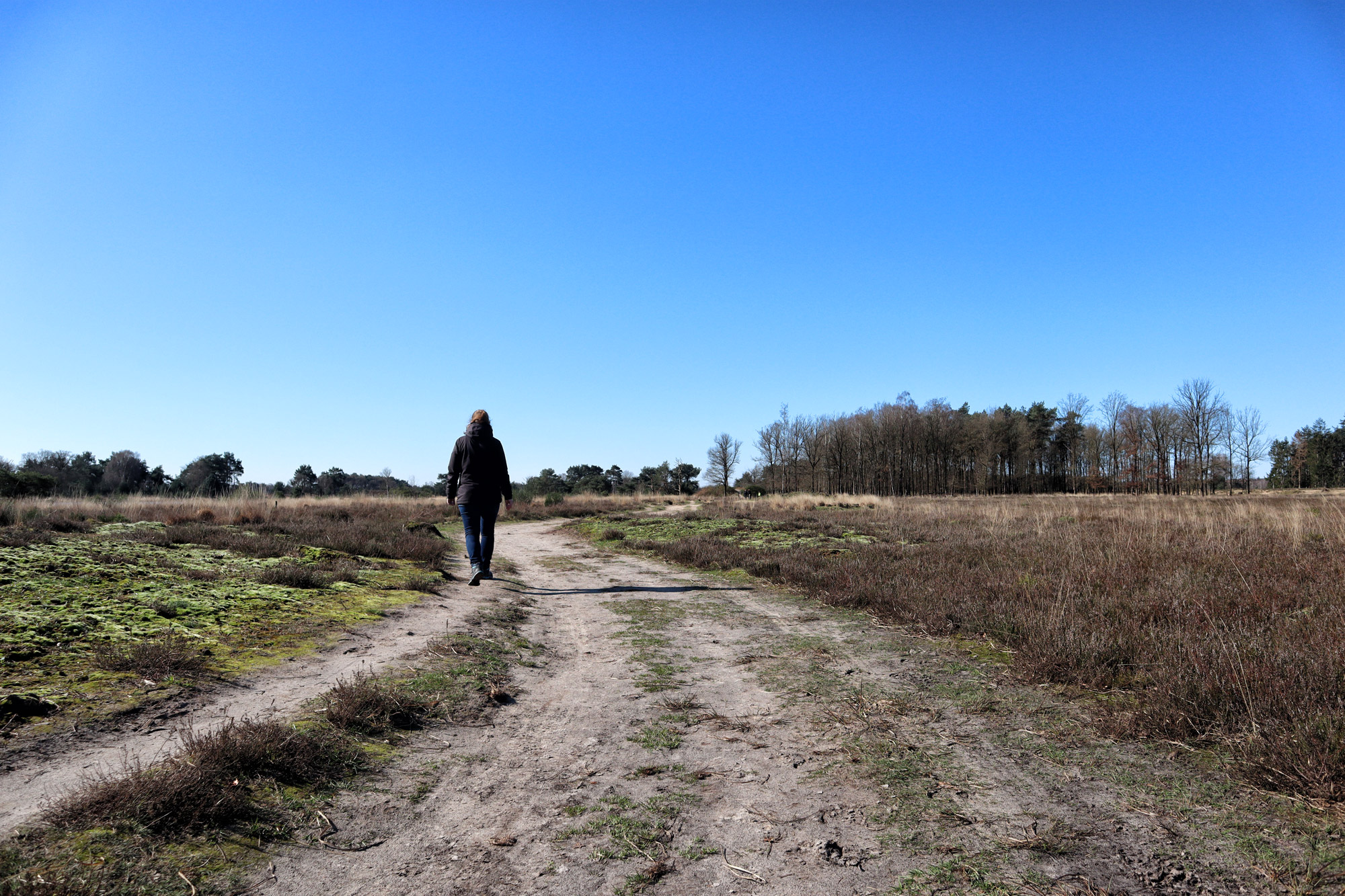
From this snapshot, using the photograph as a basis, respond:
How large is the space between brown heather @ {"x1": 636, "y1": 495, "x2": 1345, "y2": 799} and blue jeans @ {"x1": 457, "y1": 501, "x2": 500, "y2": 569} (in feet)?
15.2

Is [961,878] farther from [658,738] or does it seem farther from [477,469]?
[477,469]

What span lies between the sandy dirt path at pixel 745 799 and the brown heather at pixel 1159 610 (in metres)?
0.66

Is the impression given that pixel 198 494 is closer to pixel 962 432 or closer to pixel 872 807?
pixel 872 807

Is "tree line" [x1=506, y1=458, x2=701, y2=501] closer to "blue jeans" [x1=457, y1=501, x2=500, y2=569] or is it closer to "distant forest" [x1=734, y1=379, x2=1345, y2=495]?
"distant forest" [x1=734, y1=379, x2=1345, y2=495]

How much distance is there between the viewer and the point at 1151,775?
310cm

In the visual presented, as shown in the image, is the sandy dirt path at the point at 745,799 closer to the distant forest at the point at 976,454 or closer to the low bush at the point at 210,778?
the low bush at the point at 210,778

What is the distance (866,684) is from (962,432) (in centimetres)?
8594

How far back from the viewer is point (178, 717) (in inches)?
130

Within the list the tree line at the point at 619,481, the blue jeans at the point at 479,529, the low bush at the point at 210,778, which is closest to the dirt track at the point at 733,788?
the low bush at the point at 210,778

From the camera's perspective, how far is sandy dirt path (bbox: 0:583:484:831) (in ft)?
7.97

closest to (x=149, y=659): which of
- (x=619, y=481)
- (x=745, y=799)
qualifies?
(x=745, y=799)

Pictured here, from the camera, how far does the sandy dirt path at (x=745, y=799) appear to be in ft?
7.48

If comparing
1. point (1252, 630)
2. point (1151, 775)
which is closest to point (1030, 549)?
point (1252, 630)

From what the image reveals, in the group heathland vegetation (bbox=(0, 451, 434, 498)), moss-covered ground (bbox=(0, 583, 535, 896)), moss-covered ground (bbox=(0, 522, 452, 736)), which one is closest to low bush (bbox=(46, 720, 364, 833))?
moss-covered ground (bbox=(0, 583, 535, 896))
